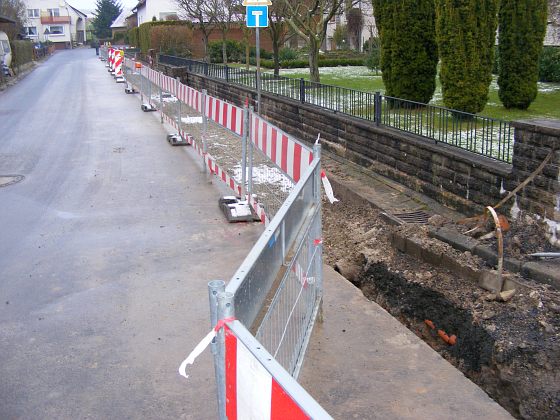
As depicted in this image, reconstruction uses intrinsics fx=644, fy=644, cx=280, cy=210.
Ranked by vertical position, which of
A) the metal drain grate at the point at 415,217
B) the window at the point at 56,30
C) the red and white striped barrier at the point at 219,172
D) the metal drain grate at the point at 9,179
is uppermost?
the window at the point at 56,30

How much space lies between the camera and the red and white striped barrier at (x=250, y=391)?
2055 mm

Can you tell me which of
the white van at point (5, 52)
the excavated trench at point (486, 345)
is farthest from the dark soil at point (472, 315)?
the white van at point (5, 52)

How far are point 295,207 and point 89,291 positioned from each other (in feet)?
10.2

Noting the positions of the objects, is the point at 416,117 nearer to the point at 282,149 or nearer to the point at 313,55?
the point at 282,149

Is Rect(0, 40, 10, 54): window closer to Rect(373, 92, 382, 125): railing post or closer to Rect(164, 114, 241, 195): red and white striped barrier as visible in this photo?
Rect(164, 114, 241, 195): red and white striped barrier

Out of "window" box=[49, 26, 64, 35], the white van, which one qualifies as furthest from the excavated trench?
"window" box=[49, 26, 64, 35]

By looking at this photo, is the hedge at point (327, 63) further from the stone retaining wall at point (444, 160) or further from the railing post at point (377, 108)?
the railing post at point (377, 108)

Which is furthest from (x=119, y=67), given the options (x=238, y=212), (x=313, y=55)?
(x=238, y=212)

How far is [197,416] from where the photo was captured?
432 centimetres

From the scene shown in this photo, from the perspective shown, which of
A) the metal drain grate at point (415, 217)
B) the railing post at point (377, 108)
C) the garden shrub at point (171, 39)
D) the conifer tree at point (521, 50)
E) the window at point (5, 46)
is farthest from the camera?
the garden shrub at point (171, 39)

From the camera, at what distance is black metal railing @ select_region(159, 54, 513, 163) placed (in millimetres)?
8383

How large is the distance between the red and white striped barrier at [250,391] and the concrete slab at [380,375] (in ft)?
6.49

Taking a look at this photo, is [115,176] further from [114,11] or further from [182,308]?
[114,11]

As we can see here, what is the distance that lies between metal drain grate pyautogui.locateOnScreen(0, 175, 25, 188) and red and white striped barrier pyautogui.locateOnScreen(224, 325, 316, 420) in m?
9.90
